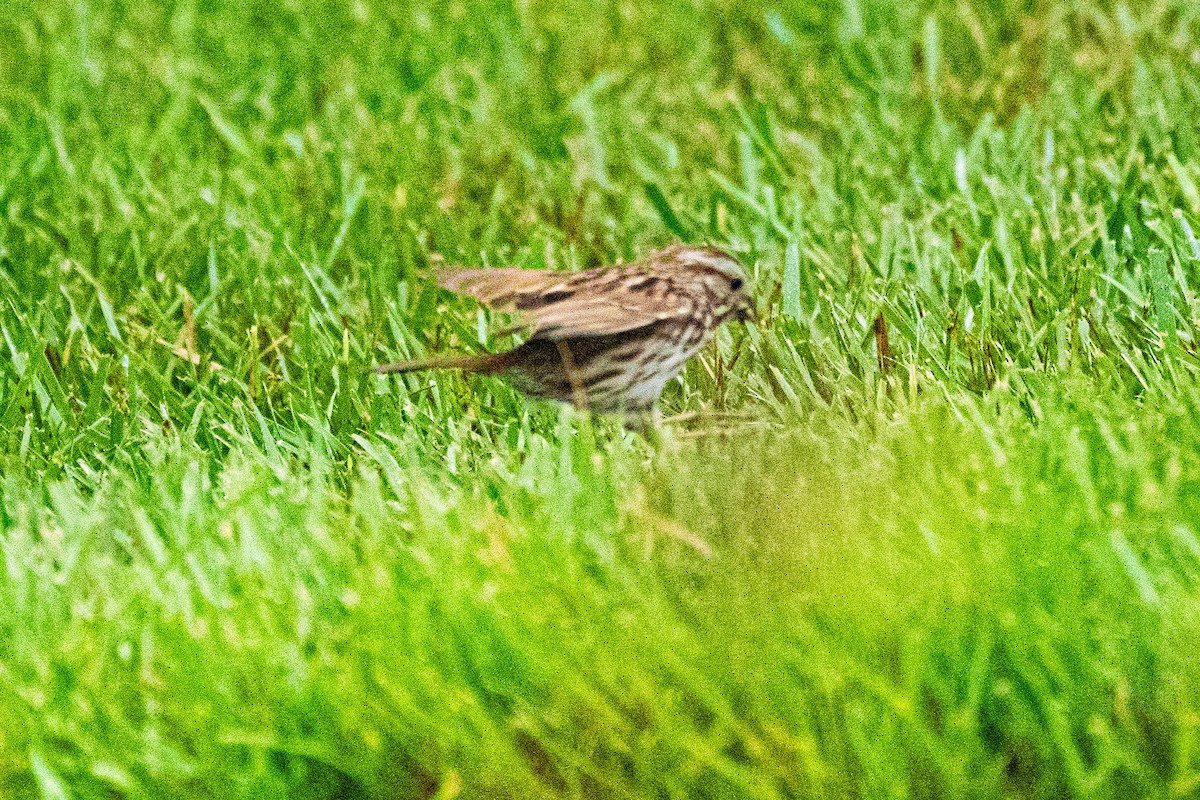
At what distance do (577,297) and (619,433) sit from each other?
31 cm

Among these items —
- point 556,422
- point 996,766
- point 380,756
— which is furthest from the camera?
point 556,422

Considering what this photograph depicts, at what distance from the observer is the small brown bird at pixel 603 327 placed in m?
3.67

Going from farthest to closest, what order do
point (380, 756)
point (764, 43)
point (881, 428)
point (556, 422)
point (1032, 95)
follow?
point (764, 43), point (1032, 95), point (556, 422), point (881, 428), point (380, 756)

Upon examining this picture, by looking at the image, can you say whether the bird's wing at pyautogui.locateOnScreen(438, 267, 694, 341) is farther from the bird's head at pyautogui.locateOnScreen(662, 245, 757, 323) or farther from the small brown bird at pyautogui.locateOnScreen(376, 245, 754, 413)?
the bird's head at pyautogui.locateOnScreen(662, 245, 757, 323)

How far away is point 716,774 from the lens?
2.56 meters

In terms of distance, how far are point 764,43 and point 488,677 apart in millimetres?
4749

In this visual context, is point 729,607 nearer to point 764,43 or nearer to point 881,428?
point 881,428

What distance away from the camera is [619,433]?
3.69 metres

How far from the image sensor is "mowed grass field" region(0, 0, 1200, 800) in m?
2.62

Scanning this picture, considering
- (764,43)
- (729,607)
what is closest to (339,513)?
(729,607)

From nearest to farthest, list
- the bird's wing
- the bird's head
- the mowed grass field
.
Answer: the mowed grass field
the bird's wing
the bird's head

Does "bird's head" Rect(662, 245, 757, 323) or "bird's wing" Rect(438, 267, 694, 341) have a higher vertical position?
"bird's head" Rect(662, 245, 757, 323)

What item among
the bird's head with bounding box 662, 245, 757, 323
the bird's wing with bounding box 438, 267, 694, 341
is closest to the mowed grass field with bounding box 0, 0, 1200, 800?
the bird's head with bounding box 662, 245, 757, 323

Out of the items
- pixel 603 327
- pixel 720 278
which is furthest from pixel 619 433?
pixel 720 278
